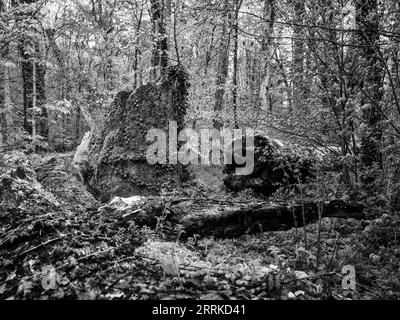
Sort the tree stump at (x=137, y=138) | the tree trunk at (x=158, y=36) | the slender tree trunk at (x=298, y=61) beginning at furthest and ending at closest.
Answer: the tree trunk at (x=158, y=36)
the tree stump at (x=137, y=138)
the slender tree trunk at (x=298, y=61)

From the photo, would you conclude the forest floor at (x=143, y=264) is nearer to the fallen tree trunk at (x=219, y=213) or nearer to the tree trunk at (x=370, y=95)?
the fallen tree trunk at (x=219, y=213)

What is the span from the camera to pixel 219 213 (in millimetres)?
4730

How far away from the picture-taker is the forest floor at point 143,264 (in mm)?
2438

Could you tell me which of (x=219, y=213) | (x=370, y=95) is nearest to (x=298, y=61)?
(x=370, y=95)

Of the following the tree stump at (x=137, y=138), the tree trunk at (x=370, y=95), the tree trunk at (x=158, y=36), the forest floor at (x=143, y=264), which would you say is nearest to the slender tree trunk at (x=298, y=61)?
the tree trunk at (x=370, y=95)

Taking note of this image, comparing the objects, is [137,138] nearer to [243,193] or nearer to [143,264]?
[243,193]

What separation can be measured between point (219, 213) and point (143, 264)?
81.9 inches

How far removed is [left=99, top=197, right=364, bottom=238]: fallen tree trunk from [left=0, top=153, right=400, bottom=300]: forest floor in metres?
0.31

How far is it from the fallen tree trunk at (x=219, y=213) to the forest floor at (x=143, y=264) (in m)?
0.31

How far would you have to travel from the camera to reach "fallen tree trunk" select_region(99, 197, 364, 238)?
4.36m
